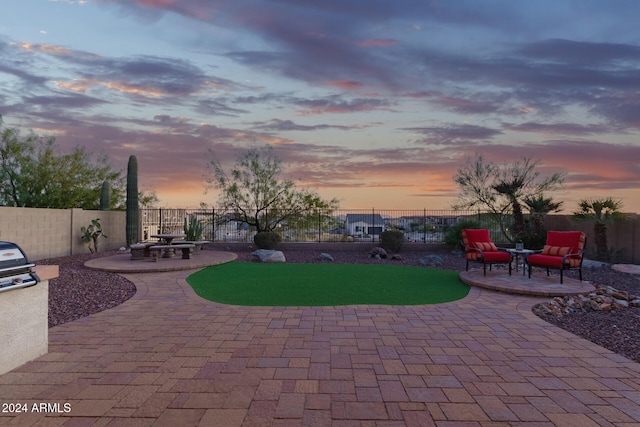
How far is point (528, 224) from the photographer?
50.6 feet

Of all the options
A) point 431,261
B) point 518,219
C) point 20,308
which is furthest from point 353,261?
point 20,308

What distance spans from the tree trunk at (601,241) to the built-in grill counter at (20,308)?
1465 centimetres

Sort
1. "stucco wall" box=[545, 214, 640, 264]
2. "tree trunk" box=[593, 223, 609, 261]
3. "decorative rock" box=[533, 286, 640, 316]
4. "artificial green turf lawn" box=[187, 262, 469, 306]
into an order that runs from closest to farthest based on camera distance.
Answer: "decorative rock" box=[533, 286, 640, 316], "artificial green turf lawn" box=[187, 262, 469, 306], "stucco wall" box=[545, 214, 640, 264], "tree trunk" box=[593, 223, 609, 261]

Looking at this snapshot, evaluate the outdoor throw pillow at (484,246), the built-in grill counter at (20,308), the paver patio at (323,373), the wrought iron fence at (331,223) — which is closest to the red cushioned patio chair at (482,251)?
the outdoor throw pillow at (484,246)

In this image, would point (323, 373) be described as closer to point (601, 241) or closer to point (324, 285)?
point (324, 285)

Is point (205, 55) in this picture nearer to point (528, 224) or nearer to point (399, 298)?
point (399, 298)

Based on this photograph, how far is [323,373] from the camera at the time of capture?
357 cm

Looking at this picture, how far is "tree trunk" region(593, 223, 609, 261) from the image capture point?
42.0 ft

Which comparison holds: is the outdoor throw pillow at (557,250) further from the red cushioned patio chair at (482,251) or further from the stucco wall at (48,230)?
the stucco wall at (48,230)

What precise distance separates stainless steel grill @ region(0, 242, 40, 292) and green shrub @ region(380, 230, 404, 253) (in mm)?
12540

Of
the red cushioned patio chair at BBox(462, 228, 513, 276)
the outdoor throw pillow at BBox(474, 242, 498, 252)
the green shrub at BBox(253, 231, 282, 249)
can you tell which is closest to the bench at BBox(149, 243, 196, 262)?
the green shrub at BBox(253, 231, 282, 249)

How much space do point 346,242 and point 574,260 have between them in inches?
366

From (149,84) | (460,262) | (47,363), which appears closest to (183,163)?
(149,84)

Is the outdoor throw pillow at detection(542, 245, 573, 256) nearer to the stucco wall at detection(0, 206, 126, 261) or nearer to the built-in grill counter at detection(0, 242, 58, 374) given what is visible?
the built-in grill counter at detection(0, 242, 58, 374)
